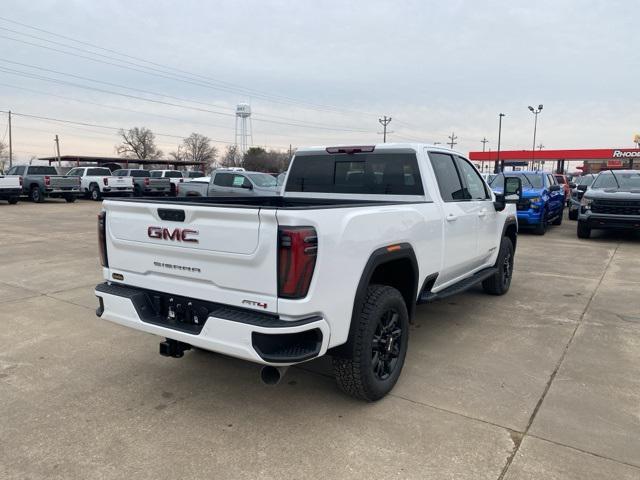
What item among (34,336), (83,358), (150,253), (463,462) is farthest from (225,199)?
(463,462)

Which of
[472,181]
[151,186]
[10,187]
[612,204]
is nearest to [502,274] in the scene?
[472,181]

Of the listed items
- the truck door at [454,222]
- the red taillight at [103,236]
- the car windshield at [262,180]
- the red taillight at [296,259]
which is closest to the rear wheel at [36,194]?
the car windshield at [262,180]

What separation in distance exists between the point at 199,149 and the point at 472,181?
4111 inches

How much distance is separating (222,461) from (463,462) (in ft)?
4.59

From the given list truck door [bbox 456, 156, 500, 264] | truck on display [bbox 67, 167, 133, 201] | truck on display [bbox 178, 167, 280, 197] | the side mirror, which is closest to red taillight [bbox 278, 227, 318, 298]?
truck door [bbox 456, 156, 500, 264]

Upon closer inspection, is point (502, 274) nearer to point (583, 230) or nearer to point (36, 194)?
point (583, 230)

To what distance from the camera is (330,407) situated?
3521mm

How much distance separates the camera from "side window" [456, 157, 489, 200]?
17.4ft

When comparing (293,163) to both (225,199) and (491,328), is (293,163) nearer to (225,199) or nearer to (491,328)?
(225,199)

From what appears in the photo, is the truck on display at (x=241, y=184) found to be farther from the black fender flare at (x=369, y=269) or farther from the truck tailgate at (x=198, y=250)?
the black fender flare at (x=369, y=269)

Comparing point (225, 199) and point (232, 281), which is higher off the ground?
point (225, 199)

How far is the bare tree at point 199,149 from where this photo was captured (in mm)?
103812

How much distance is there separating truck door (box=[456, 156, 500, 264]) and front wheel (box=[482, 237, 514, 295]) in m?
0.44

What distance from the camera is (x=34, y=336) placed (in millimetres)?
4938
